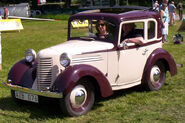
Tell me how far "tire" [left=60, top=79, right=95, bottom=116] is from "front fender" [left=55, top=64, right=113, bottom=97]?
0.50ft

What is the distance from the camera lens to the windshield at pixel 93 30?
583 cm

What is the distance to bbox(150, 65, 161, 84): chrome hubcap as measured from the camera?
21.1ft

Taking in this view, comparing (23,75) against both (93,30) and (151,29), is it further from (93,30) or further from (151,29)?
(151,29)

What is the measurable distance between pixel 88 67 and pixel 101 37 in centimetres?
91

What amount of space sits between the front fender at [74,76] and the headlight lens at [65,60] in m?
0.09

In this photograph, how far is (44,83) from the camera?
5246 millimetres

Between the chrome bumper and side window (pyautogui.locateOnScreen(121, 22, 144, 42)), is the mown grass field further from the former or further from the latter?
side window (pyautogui.locateOnScreen(121, 22, 144, 42))

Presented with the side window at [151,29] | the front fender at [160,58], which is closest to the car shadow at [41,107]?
the front fender at [160,58]

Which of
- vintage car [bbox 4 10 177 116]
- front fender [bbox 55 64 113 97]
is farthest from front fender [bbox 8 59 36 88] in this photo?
front fender [bbox 55 64 113 97]

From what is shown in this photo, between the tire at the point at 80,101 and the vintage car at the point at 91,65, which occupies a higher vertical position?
the vintage car at the point at 91,65

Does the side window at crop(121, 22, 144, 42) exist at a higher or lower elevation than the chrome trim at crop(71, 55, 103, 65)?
higher

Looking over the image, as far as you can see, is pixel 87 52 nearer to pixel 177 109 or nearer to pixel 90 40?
pixel 90 40

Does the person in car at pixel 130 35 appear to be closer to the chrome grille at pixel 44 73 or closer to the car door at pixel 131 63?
the car door at pixel 131 63

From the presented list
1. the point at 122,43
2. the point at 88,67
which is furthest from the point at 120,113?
the point at 122,43
